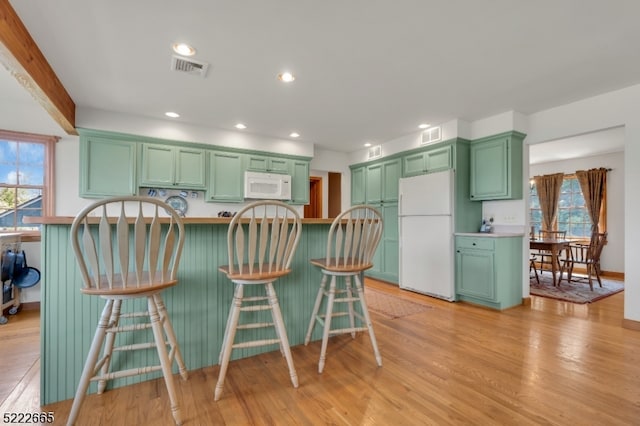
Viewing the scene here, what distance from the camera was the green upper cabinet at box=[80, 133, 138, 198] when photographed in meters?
3.55

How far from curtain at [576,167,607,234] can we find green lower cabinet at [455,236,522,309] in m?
3.44

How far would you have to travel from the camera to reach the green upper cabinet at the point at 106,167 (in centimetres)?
355

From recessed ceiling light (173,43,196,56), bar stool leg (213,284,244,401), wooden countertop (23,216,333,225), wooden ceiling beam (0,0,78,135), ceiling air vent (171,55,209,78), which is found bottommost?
bar stool leg (213,284,244,401)

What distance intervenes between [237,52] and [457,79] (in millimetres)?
2016

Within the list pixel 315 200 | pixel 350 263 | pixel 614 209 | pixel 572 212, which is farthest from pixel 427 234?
pixel 572 212

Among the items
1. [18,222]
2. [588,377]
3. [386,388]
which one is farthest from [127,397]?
[18,222]

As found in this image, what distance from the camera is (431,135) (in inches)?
165

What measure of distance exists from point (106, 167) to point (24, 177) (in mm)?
907

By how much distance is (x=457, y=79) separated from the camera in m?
2.78

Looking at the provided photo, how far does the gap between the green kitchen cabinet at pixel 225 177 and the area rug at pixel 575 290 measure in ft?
14.9

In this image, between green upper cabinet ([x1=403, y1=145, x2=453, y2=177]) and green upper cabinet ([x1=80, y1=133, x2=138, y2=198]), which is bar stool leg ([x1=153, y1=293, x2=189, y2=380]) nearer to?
green upper cabinet ([x1=80, y1=133, x2=138, y2=198])

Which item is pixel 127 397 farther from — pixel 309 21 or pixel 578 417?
pixel 309 21

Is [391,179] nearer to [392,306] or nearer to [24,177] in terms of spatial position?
[392,306]

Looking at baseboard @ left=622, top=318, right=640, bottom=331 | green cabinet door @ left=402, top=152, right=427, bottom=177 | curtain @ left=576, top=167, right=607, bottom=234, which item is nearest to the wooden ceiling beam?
green cabinet door @ left=402, top=152, right=427, bottom=177
